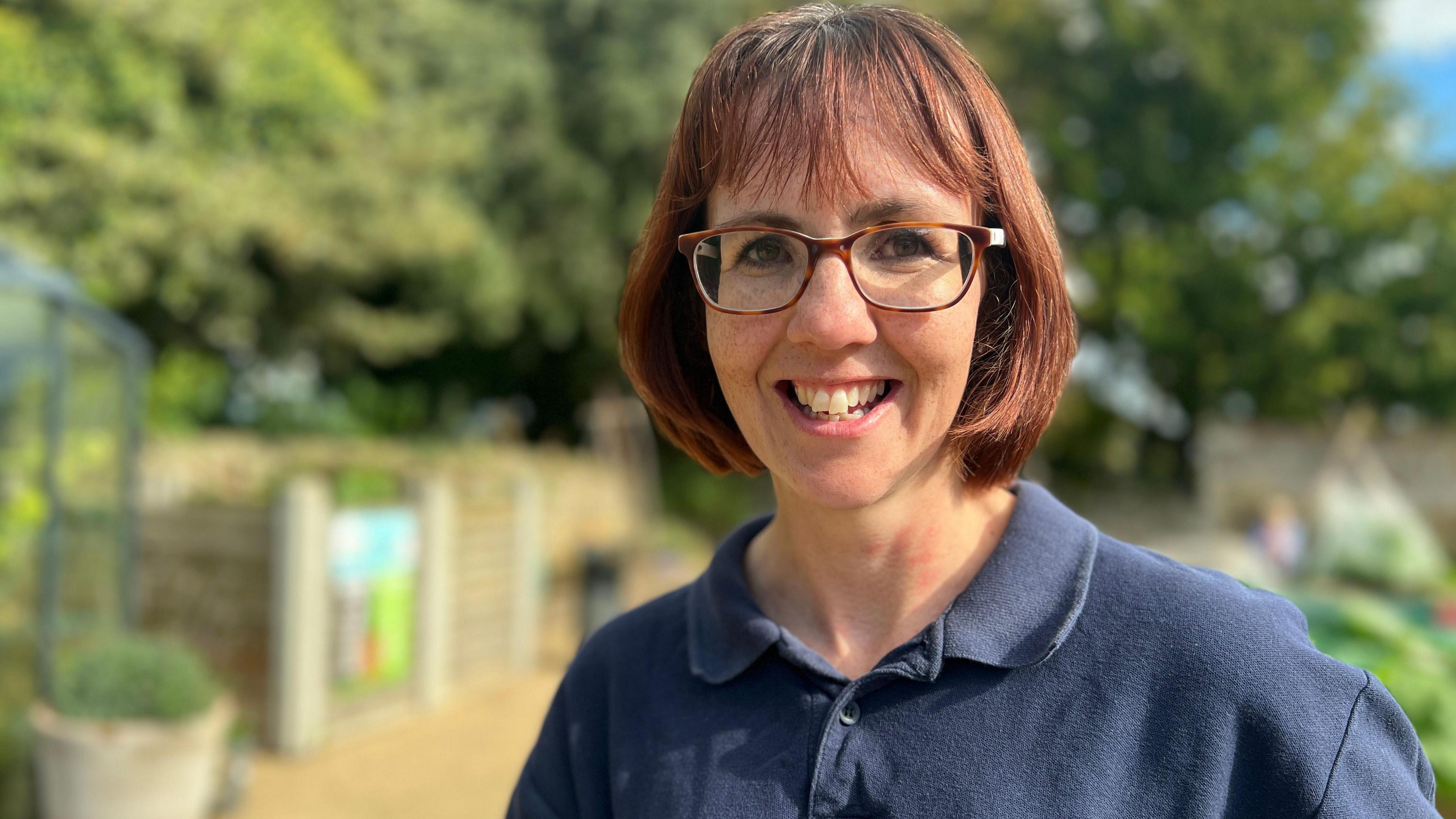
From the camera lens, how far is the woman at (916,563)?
39.1 inches

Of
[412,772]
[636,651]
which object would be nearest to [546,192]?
[412,772]

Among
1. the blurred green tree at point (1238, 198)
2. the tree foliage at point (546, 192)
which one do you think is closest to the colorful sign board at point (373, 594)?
the tree foliage at point (546, 192)

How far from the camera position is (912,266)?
107cm

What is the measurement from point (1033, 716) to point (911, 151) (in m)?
0.55

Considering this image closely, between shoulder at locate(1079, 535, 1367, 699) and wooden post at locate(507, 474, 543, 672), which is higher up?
shoulder at locate(1079, 535, 1367, 699)

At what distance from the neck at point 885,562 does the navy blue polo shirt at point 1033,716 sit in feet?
0.15

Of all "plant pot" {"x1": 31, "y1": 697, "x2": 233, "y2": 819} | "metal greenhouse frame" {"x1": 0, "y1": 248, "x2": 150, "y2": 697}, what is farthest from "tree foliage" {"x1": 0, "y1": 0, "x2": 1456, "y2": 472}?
"plant pot" {"x1": 31, "y1": 697, "x2": 233, "y2": 819}

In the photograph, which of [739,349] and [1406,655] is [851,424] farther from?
[1406,655]

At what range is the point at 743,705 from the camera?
3.87ft

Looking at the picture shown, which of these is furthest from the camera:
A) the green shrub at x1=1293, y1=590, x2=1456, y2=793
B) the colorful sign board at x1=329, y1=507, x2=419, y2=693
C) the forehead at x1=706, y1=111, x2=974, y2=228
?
the colorful sign board at x1=329, y1=507, x2=419, y2=693

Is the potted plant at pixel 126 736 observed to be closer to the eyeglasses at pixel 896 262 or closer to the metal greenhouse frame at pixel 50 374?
the metal greenhouse frame at pixel 50 374

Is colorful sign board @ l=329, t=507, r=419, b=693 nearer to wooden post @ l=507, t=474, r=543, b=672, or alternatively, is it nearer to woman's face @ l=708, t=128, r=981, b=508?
wooden post @ l=507, t=474, r=543, b=672

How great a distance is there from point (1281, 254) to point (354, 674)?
14041 mm

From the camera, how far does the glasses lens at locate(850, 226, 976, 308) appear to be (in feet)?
3.48
